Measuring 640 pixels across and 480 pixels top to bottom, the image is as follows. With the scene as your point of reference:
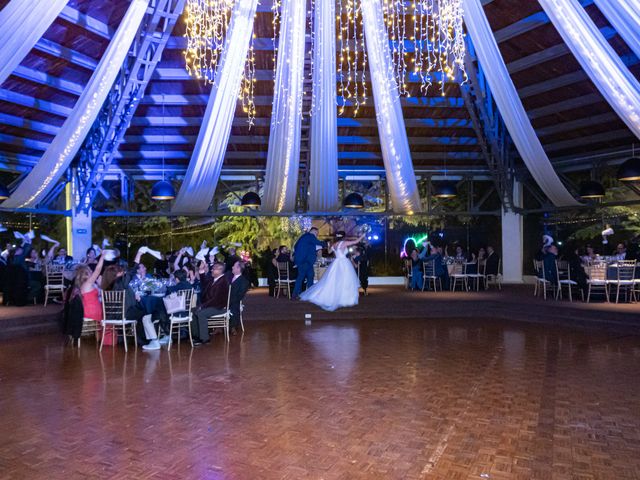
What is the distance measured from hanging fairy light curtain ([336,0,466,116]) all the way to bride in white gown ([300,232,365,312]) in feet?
8.70

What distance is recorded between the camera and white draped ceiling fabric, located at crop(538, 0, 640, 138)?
6828mm

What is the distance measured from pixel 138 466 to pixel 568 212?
Answer: 12.2m

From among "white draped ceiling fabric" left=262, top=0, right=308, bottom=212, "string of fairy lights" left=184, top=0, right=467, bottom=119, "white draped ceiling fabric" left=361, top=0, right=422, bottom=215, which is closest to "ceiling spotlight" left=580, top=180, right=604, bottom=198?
"string of fairy lights" left=184, top=0, right=467, bottom=119

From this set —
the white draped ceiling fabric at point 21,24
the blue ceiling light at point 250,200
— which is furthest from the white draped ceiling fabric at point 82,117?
the blue ceiling light at point 250,200

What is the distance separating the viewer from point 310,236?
403 inches

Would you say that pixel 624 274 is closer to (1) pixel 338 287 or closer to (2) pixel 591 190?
(2) pixel 591 190

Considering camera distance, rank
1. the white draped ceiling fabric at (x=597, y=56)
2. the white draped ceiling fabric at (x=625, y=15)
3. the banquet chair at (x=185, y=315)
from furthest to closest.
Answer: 1. the white draped ceiling fabric at (x=597, y=56)
2. the banquet chair at (x=185, y=315)
3. the white draped ceiling fabric at (x=625, y=15)

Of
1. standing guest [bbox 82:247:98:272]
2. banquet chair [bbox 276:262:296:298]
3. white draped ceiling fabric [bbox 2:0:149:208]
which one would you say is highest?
white draped ceiling fabric [bbox 2:0:149:208]

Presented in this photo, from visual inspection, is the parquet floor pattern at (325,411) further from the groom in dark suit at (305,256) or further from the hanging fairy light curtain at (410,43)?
the hanging fairy light curtain at (410,43)

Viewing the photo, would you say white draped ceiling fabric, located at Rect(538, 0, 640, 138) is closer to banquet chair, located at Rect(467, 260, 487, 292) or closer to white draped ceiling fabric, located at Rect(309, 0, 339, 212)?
white draped ceiling fabric, located at Rect(309, 0, 339, 212)

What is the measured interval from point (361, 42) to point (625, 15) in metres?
4.12

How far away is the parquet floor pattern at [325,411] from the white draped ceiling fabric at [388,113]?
Result: 4.18 metres

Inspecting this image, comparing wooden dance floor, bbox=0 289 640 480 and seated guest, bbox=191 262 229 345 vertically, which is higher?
seated guest, bbox=191 262 229 345

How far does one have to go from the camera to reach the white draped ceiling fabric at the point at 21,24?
19.9 feet
